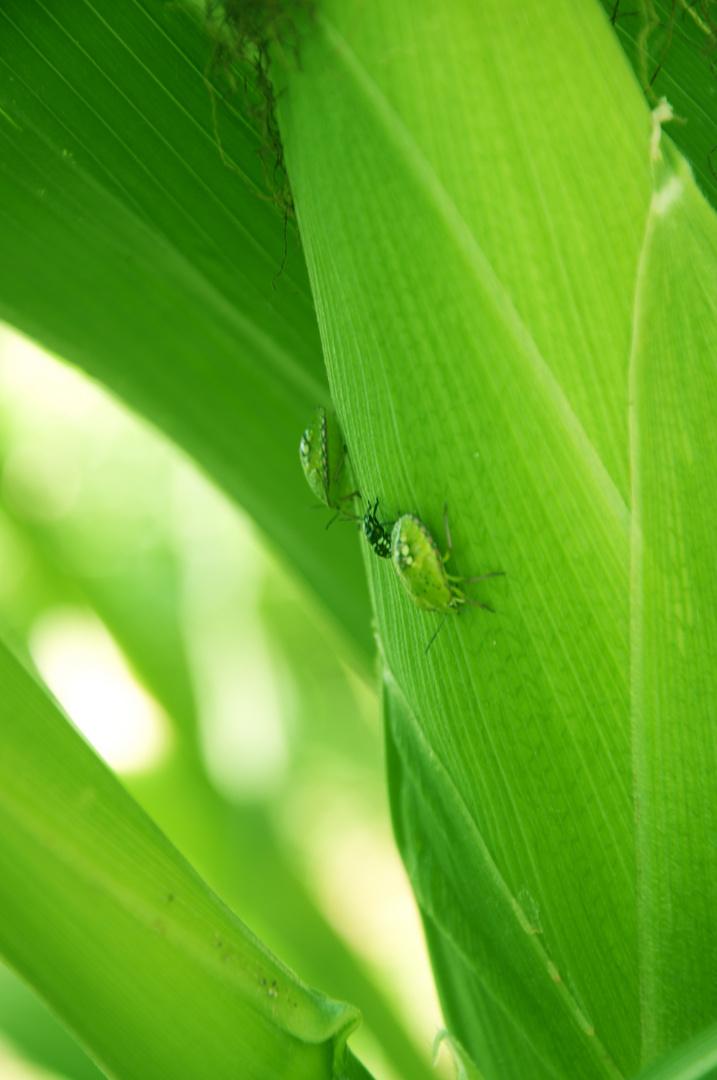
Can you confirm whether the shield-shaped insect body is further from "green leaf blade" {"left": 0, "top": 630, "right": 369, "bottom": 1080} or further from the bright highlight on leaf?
the bright highlight on leaf

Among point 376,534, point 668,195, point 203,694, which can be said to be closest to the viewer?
point 668,195

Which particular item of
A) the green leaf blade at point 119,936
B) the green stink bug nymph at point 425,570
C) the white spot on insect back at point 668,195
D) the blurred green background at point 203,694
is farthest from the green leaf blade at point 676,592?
the blurred green background at point 203,694

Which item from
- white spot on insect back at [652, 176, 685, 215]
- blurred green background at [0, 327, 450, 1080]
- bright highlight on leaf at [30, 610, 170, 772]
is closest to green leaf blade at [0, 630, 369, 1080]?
white spot on insect back at [652, 176, 685, 215]

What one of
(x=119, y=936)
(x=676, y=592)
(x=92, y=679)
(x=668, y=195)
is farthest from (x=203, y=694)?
(x=668, y=195)

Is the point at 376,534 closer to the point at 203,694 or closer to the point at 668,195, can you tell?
the point at 668,195

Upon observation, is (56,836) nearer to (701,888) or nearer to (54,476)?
(701,888)
